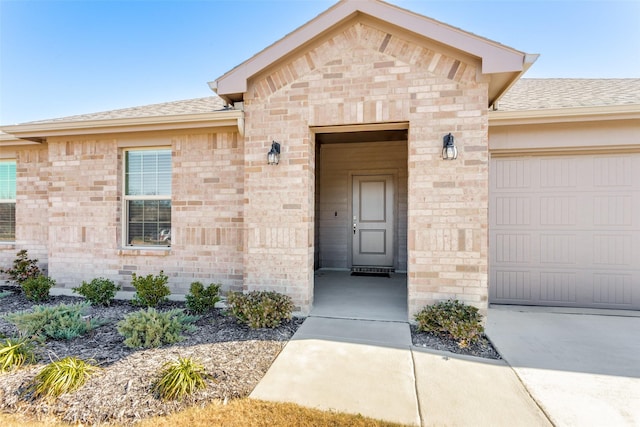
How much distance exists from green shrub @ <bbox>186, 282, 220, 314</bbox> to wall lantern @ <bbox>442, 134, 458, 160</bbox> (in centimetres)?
387

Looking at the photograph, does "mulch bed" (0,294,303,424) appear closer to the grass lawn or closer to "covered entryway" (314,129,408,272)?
the grass lawn

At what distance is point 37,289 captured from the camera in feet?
17.3

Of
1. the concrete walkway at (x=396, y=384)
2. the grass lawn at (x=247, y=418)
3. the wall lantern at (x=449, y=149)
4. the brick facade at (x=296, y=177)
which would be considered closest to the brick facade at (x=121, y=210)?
the brick facade at (x=296, y=177)

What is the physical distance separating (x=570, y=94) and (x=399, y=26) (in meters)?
3.98

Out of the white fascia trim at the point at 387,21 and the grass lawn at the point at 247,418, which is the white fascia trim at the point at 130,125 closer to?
the white fascia trim at the point at 387,21

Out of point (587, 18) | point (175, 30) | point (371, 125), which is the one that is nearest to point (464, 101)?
point (371, 125)

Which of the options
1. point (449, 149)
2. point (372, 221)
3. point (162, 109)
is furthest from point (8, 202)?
point (449, 149)

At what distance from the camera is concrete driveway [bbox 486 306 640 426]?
92.8 inches

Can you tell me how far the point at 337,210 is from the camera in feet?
26.3

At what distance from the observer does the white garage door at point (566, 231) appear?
484 centimetres

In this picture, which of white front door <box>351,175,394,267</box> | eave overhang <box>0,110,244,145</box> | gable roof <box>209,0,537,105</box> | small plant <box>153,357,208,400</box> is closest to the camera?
small plant <box>153,357,208,400</box>

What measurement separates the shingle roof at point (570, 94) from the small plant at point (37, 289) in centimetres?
828

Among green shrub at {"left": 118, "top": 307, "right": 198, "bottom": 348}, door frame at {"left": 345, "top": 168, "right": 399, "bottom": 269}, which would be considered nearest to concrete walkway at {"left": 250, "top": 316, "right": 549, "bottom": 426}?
green shrub at {"left": 118, "top": 307, "right": 198, "bottom": 348}

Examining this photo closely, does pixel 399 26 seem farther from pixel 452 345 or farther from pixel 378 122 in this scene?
pixel 452 345
